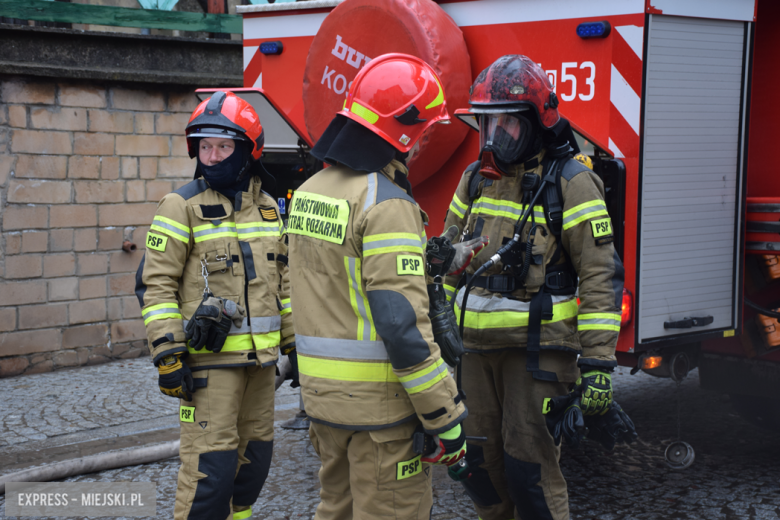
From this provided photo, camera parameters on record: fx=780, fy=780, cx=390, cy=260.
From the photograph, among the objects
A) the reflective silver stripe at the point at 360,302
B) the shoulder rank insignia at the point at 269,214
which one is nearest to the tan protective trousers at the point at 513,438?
the reflective silver stripe at the point at 360,302

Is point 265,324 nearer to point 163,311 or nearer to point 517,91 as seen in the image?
point 163,311

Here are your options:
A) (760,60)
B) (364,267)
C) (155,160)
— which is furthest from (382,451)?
(155,160)

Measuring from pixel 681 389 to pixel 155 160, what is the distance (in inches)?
191

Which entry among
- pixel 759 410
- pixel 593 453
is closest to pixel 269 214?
pixel 593 453

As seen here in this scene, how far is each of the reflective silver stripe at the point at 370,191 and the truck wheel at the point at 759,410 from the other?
3.47 m

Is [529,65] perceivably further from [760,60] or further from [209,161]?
[760,60]

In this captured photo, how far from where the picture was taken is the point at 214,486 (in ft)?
9.70

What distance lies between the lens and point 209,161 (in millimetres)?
3186

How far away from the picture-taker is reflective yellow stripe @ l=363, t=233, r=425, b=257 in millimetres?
2232

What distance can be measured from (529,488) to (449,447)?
0.79 m

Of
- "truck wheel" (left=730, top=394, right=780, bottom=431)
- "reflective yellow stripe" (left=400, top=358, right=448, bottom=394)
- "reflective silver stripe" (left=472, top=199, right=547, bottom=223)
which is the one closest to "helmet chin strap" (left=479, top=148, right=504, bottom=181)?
"reflective silver stripe" (left=472, top=199, right=547, bottom=223)

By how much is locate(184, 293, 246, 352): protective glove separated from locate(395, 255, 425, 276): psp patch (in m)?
1.04

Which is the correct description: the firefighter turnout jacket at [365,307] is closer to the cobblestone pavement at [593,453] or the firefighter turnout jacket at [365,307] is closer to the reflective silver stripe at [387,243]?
the reflective silver stripe at [387,243]

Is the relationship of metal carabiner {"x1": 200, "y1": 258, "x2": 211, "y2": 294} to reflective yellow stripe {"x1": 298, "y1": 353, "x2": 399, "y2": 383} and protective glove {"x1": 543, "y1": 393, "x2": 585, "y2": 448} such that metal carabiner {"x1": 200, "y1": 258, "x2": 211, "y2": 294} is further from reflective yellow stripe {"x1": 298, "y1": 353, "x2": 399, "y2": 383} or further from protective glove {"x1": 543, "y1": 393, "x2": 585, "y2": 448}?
protective glove {"x1": 543, "y1": 393, "x2": 585, "y2": 448}
